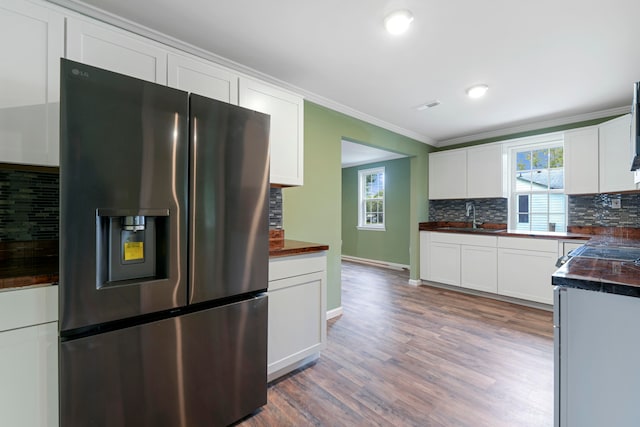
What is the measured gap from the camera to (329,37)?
199 centimetres

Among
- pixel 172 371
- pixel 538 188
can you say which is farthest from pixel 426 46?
pixel 538 188

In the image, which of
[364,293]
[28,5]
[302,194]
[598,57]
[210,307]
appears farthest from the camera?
[364,293]

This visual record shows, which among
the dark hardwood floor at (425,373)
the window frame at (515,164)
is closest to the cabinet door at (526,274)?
the dark hardwood floor at (425,373)

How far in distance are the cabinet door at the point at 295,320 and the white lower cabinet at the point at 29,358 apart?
1057mm

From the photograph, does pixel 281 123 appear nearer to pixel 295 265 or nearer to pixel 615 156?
pixel 295 265

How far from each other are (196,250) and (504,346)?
272 cm

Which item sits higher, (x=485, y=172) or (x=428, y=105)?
(x=428, y=105)

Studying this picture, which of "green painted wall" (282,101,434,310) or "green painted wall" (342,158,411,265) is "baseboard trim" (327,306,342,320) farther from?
"green painted wall" (342,158,411,265)

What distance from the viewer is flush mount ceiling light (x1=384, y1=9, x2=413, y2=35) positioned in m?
1.71

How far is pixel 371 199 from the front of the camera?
664 cm

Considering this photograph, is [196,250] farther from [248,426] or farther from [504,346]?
[504,346]

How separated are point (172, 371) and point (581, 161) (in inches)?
182

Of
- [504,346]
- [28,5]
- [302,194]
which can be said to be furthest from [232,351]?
[504,346]

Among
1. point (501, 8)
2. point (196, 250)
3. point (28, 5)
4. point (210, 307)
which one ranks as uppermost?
point (501, 8)
